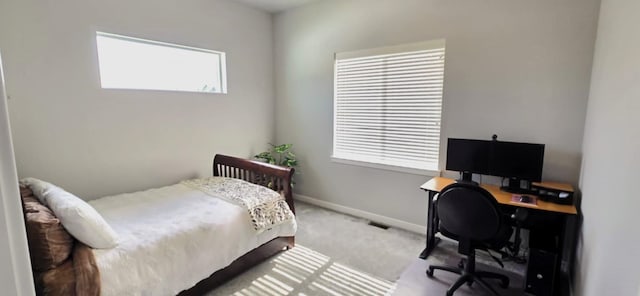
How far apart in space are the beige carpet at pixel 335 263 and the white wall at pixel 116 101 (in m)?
1.63

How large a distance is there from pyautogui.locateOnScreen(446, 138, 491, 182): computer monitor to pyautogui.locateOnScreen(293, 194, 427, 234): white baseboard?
0.79 metres

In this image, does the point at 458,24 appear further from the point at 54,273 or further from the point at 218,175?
the point at 54,273

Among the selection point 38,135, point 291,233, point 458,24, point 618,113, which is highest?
point 458,24

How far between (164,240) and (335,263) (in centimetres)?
140

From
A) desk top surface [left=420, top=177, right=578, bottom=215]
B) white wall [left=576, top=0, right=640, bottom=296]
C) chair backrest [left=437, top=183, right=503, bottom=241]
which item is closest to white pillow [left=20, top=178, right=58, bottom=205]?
chair backrest [left=437, top=183, right=503, bottom=241]

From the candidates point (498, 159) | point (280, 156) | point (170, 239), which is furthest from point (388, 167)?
point (170, 239)

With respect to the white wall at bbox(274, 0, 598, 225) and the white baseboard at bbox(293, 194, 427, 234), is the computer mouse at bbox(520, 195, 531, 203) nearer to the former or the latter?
the white wall at bbox(274, 0, 598, 225)

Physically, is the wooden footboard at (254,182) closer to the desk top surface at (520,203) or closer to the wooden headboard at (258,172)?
the wooden headboard at (258,172)

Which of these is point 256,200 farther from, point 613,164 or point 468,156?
point 613,164

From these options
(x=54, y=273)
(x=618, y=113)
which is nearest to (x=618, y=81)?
(x=618, y=113)

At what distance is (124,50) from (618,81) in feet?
12.6

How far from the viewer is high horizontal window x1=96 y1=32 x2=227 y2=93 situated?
112 inches

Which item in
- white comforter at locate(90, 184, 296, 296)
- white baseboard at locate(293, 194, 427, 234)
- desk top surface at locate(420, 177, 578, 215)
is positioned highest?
desk top surface at locate(420, 177, 578, 215)

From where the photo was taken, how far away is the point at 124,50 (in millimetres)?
2957
